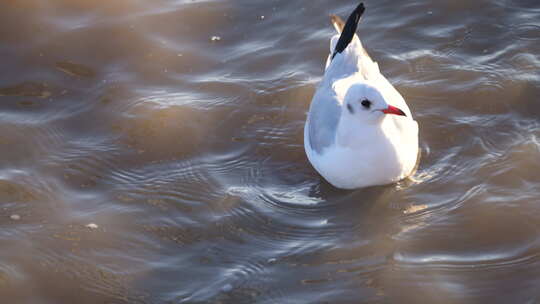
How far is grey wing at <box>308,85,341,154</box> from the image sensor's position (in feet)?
19.7

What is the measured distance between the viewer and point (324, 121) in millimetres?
6133

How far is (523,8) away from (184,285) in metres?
4.41

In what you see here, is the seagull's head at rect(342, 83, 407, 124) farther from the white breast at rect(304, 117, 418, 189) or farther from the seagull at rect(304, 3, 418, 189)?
the white breast at rect(304, 117, 418, 189)

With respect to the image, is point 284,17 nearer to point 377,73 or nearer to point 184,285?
point 377,73

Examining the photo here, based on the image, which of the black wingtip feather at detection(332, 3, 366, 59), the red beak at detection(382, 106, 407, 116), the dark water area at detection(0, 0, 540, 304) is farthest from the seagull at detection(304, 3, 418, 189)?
the black wingtip feather at detection(332, 3, 366, 59)

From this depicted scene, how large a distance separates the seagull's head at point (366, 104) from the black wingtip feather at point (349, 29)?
0.87 meters

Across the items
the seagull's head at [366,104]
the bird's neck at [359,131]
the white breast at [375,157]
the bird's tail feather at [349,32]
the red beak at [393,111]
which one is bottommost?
the white breast at [375,157]

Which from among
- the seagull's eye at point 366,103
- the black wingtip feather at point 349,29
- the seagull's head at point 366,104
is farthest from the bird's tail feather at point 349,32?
the seagull's eye at point 366,103

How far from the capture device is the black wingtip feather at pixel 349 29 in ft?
21.2

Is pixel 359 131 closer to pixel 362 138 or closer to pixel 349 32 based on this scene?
pixel 362 138

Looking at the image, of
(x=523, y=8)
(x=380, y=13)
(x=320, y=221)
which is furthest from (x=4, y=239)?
(x=523, y=8)

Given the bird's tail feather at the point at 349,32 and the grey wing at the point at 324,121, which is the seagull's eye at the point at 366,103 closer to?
the grey wing at the point at 324,121

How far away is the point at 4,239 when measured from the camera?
17.6 ft

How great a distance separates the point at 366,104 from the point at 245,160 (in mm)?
1097
